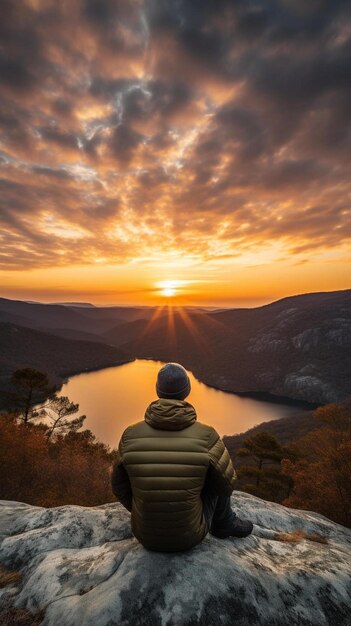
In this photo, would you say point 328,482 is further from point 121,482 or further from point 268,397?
point 268,397

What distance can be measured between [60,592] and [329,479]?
22.0 meters

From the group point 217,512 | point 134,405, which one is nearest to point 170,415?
point 217,512

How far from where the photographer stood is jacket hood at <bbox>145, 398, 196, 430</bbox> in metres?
3.32

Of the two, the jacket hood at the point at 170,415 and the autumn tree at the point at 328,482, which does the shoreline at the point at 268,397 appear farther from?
the jacket hood at the point at 170,415

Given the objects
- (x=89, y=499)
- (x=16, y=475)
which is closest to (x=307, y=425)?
(x=89, y=499)

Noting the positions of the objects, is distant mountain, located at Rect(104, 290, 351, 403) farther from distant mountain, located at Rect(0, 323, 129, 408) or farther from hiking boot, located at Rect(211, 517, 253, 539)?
hiking boot, located at Rect(211, 517, 253, 539)

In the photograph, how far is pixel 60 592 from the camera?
3375mm

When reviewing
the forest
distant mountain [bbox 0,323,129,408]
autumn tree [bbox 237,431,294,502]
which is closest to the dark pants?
the forest

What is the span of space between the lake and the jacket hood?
290 feet

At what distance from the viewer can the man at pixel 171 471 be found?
316cm

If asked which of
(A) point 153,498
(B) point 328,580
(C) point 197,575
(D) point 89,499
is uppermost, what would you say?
(A) point 153,498

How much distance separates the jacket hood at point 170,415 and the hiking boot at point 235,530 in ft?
8.07

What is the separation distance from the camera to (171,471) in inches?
124

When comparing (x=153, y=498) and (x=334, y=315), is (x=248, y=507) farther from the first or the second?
(x=334, y=315)
